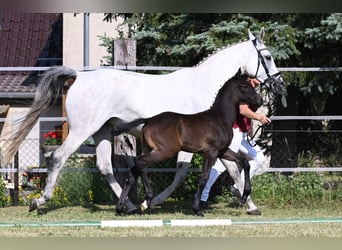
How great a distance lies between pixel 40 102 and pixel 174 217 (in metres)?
2.38

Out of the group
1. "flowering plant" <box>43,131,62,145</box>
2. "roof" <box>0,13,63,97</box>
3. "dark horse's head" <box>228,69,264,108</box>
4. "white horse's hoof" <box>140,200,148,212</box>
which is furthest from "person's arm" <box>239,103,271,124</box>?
"roof" <box>0,13,63,97</box>

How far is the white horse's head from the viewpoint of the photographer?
1000 centimetres

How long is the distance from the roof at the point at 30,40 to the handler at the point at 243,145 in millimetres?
14307

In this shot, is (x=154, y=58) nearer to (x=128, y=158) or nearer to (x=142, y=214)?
(x=128, y=158)

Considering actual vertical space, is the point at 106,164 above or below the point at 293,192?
above

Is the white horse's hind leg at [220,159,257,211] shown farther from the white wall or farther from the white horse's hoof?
the white wall

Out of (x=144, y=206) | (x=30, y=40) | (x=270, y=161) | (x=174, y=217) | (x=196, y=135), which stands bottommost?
(x=174, y=217)

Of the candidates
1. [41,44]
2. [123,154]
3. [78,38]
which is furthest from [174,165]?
[41,44]

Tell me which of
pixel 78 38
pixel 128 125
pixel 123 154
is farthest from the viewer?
pixel 78 38

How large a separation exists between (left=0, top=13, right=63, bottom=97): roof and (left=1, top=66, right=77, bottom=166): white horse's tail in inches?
550

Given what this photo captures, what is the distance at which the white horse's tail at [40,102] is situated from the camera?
996cm

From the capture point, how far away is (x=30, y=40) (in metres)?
25.3

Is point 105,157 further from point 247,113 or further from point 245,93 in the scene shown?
point 245,93

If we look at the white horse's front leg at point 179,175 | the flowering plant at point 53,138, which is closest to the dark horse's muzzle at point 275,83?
the white horse's front leg at point 179,175
